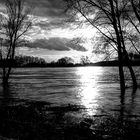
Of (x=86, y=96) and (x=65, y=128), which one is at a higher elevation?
(x=65, y=128)

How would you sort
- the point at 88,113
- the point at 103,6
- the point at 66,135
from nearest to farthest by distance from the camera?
the point at 66,135 < the point at 88,113 < the point at 103,6

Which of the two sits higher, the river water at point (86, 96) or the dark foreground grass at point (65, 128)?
the dark foreground grass at point (65, 128)

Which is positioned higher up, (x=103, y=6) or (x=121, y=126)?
(x=103, y=6)

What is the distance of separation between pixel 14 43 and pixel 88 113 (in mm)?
28685

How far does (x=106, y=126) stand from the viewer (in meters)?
11.5

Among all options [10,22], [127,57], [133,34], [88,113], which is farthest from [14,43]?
[88,113]

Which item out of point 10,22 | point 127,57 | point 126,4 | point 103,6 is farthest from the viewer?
point 10,22

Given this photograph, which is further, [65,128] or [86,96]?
[86,96]

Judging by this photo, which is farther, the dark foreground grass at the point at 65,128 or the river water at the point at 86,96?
the river water at the point at 86,96

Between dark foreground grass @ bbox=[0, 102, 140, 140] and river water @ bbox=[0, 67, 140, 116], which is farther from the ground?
dark foreground grass @ bbox=[0, 102, 140, 140]

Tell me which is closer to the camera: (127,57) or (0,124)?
(0,124)

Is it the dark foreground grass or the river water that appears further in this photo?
the river water

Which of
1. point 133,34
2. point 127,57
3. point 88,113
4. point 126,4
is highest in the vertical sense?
point 126,4

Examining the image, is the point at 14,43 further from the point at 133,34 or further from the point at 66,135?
the point at 66,135
